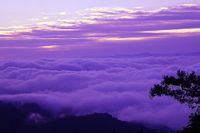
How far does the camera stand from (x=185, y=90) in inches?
1282

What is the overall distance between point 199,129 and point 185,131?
121 centimetres

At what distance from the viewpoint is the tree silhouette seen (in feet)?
105

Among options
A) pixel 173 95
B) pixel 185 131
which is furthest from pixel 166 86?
pixel 185 131

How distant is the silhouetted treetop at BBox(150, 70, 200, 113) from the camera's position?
32.1 m

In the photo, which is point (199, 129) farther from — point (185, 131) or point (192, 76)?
point (192, 76)

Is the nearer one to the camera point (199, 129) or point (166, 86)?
point (199, 129)

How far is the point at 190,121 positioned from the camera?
106 ft

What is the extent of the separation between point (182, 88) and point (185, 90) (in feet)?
0.84

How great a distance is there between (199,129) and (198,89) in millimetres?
2489

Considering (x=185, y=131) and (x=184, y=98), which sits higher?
(x=184, y=98)

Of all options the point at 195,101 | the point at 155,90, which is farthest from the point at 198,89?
the point at 155,90

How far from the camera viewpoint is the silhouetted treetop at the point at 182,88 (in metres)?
32.1

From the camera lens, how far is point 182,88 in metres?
32.5

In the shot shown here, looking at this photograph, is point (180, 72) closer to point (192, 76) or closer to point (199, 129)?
point (192, 76)
